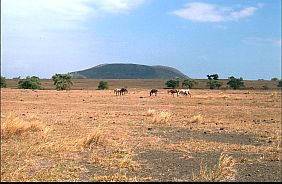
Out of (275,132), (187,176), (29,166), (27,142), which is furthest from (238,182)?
(275,132)

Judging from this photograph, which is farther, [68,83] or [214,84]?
[214,84]

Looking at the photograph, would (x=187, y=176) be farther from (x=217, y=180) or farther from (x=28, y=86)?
(x=28, y=86)

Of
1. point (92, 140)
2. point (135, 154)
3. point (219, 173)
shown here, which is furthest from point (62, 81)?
point (219, 173)

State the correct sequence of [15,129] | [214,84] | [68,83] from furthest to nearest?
[214,84] < [68,83] < [15,129]

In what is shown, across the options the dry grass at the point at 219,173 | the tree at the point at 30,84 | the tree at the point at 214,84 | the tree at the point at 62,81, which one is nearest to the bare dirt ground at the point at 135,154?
the dry grass at the point at 219,173

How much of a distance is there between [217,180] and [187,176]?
0.74m

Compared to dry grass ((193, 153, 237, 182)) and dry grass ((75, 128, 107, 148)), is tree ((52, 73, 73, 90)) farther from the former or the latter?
dry grass ((193, 153, 237, 182))

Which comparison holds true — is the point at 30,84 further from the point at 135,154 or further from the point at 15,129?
the point at 135,154

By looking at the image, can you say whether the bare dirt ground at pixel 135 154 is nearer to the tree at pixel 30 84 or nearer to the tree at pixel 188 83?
the tree at pixel 30 84

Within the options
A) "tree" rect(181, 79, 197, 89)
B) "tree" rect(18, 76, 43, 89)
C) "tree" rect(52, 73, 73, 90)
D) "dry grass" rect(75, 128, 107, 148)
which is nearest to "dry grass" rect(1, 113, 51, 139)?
"dry grass" rect(75, 128, 107, 148)

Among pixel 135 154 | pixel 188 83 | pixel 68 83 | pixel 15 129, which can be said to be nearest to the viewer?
pixel 135 154

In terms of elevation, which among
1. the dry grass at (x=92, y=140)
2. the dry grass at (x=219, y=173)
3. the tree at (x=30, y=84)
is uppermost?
the tree at (x=30, y=84)

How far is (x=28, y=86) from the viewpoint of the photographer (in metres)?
88.6

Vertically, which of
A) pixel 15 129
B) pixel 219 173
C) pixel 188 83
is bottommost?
pixel 219 173
